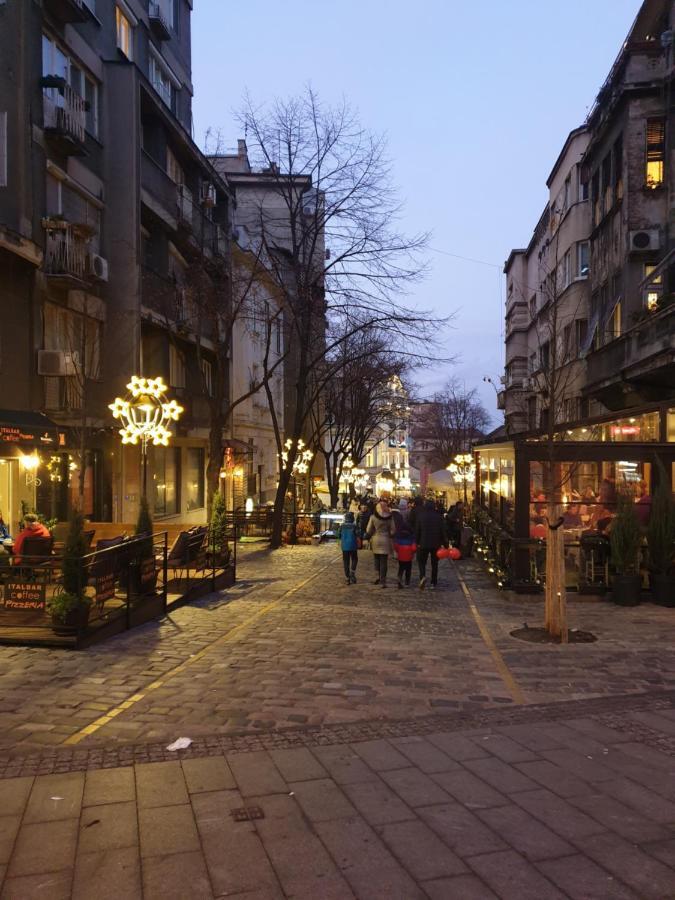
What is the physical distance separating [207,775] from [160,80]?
27078 millimetres

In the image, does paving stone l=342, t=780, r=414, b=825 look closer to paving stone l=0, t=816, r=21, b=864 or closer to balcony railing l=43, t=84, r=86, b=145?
paving stone l=0, t=816, r=21, b=864

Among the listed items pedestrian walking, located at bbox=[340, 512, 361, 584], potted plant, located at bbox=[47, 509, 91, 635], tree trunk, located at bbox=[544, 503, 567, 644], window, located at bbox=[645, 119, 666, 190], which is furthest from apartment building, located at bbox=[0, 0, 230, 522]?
window, located at bbox=[645, 119, 666, 190]

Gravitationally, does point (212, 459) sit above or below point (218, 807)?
above

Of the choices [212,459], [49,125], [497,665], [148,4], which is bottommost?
[497,665]

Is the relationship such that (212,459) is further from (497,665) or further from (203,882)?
(203,882)

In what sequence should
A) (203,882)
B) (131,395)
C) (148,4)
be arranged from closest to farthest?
(203,882) → (131,395) → (148,4)

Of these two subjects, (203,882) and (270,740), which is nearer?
(203,882)

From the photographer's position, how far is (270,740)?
539 centimetres

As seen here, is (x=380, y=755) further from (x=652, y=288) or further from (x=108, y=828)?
(x=652, y=288)

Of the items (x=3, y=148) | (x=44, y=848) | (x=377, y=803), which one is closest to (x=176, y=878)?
(x=44, y=848)

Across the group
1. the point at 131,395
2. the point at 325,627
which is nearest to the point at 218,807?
the point at 325,627

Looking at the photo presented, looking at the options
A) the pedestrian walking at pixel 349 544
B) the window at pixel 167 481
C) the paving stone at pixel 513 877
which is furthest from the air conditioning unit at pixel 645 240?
the paving stone at pixel 513 877

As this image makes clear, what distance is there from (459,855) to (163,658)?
16.3 feet

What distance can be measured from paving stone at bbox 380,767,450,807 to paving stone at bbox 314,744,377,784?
5.3 inches
